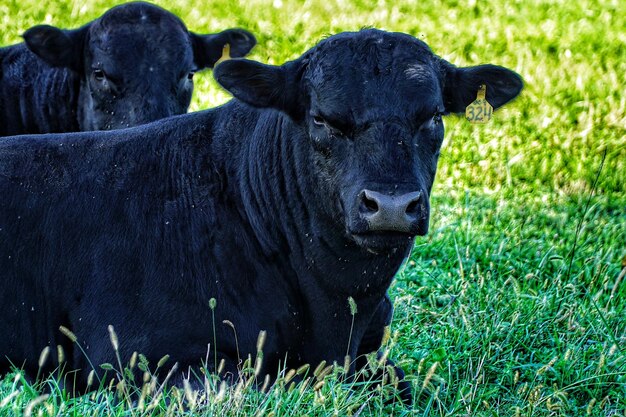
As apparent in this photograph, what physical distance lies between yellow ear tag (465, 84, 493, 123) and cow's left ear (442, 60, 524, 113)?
2 cm

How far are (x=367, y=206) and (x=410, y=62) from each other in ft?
2.68

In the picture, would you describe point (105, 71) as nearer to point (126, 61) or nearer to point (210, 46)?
point (126, 61)

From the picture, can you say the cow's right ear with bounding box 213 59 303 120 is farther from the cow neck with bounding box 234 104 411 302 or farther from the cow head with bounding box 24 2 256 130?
the cow head with bounding box 24 2 256 130

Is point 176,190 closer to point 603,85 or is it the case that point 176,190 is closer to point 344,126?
point 344,126

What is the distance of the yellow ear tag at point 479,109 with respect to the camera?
5.42 metres

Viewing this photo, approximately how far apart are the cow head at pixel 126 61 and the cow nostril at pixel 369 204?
329 centimetres

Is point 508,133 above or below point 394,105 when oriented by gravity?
below

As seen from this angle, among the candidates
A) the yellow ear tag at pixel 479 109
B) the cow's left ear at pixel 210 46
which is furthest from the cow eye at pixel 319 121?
the cow's left ear at pixel 210 46

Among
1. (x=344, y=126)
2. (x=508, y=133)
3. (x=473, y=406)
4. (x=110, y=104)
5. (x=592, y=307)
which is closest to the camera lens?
(x=344, y=126)

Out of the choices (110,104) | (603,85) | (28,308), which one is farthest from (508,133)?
(28,308)

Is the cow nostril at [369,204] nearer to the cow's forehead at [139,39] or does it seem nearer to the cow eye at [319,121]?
the cow eye at [319,121]

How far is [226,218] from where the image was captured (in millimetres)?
5285

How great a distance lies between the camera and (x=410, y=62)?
16.5ft

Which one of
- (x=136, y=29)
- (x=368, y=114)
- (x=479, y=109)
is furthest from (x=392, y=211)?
(x=136, y=29)
